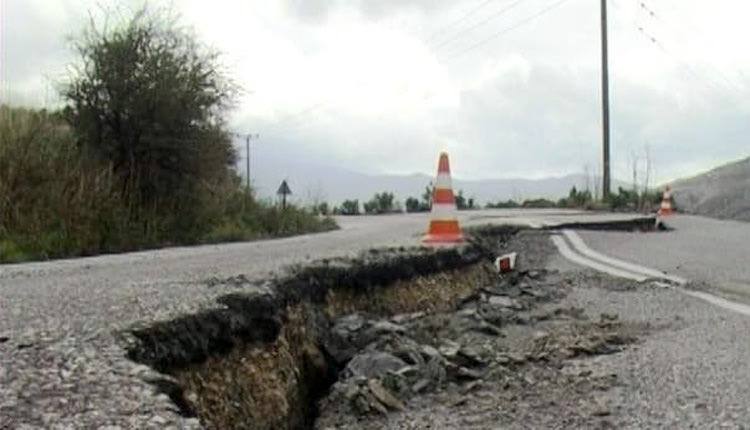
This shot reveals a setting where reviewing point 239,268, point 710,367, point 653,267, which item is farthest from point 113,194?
point 710,367

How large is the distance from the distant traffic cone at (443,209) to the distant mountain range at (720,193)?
10.9m

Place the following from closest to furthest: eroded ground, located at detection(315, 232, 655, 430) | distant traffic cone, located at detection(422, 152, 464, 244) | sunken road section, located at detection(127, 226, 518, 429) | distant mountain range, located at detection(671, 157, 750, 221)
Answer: sunken road section, located at detection(127, 226, 518, 429) → eroded ground, located at detection(315, 232, 655, 430) → distant traffic cone, located at detection(422, 152, 464, 244) → distant mountain range, located at detection(671, 157, 750, 221)

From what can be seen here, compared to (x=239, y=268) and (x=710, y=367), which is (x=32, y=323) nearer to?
(x=239, y=268)

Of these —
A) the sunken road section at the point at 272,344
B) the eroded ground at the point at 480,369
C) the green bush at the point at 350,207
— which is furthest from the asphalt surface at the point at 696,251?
the green bush at the point at 350,207

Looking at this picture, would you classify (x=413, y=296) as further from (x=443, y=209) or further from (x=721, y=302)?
(x=443, y=209)

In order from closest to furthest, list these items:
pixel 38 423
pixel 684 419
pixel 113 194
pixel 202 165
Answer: pixel 38 423 → pixel 684 419 → pixel 113 194 → pixel 202 165

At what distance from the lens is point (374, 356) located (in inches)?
208

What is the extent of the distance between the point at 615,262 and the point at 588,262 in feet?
0.98

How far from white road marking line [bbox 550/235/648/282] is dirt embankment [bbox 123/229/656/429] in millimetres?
1031

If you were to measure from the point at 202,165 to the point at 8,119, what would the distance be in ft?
11.1

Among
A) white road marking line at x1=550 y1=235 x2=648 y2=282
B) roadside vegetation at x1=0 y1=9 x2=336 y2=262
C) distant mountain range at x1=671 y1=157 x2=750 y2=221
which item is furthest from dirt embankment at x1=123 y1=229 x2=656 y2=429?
distant mountain range at x1=671 y1=157 x2=750 y2=221

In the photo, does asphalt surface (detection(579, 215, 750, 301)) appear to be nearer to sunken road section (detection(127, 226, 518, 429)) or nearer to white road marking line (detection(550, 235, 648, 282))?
white road marking line (detection(550, 235, 648, 282))

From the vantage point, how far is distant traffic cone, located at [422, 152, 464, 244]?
10.1 m

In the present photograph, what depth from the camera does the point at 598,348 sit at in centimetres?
544
